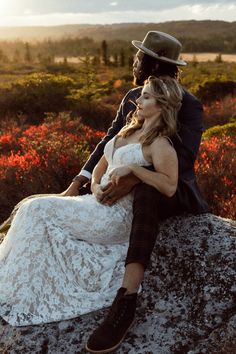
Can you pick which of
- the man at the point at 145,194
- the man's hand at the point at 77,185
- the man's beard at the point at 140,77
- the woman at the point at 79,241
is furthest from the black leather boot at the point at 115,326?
the man's beard at the point at 140,77

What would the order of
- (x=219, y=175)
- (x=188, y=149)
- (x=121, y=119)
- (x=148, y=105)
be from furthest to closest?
1. (x=219, y=175)
2. (x=121, y=119)
3. (x=188, y=149)
4. (x=148, y=105)

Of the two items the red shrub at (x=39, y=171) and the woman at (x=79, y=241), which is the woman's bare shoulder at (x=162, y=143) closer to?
the woman at (x=79, y=241)

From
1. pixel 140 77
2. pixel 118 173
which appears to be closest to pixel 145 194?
pixel 118 173

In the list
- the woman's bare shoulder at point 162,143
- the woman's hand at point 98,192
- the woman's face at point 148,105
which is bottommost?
the woman's hand at point 98,192

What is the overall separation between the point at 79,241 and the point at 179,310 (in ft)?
2.83

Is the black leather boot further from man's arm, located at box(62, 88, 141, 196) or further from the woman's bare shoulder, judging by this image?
man's arm, located at box(62, 88, 141, 196)

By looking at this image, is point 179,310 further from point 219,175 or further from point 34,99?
point 34,99

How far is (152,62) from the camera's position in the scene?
438 centimetres

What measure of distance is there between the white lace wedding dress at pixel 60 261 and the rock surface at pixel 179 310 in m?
0.12

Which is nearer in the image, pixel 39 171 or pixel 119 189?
pixel 119 189

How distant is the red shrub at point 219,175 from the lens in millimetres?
6232

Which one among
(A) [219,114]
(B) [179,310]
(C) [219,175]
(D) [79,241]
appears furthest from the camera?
(A) [219,114]

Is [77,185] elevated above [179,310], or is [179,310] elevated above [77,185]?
[77,185]

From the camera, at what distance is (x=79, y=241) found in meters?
3.69
